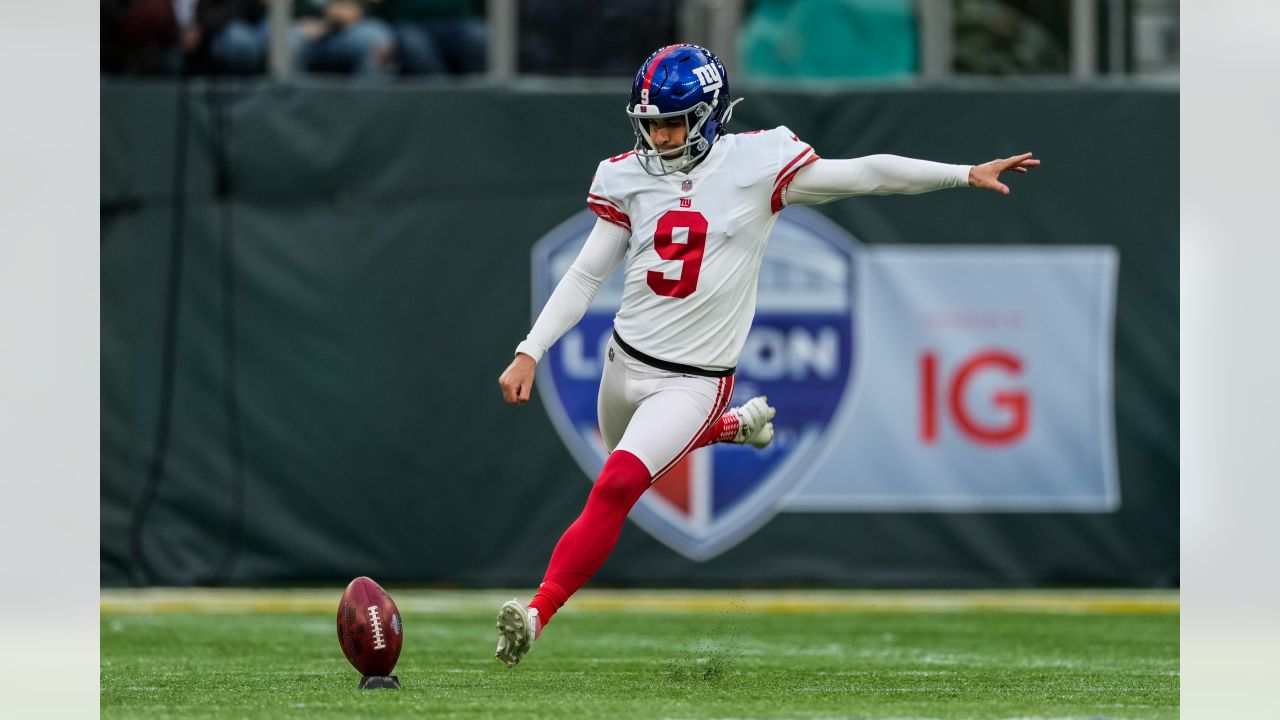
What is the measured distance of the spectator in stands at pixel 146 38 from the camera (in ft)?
34.2

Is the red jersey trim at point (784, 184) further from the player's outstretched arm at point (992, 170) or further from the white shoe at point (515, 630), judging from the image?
the white shoe at point (515, 630)

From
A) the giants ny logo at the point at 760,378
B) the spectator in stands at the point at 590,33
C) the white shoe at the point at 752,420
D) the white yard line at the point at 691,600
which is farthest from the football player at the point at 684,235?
the spectator in stands at the point at 590,33

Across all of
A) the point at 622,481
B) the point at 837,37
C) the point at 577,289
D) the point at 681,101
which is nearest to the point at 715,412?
the point at 622,481

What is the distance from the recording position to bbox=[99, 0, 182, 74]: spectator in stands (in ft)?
34.2

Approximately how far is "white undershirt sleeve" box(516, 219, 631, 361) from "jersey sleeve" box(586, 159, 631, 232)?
0.03 meters

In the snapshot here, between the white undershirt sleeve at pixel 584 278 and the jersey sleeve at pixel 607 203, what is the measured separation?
0.03 metres

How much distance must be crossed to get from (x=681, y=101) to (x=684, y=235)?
440mm

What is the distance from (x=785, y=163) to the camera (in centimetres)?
593

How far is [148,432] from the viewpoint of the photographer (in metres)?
9.98

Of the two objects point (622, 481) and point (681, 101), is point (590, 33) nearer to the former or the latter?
point (681, 101)

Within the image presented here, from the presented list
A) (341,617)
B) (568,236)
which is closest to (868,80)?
(568,236)

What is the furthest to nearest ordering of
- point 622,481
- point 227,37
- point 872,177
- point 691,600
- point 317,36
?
point 317,36 → point 227,37 → point 691,600 → point 872,177 → point 622,481
